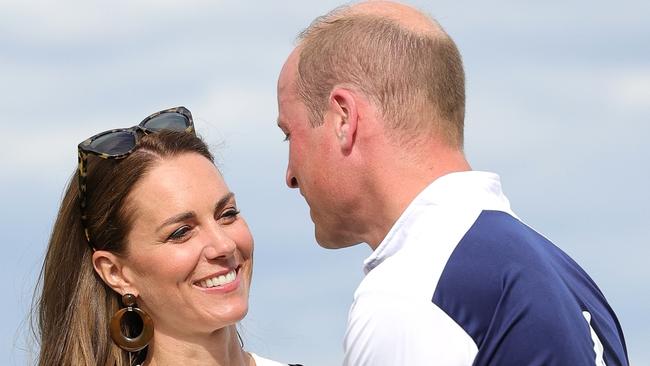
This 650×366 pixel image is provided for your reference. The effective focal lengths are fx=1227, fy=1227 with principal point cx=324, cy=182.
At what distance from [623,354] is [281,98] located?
4.95 ft

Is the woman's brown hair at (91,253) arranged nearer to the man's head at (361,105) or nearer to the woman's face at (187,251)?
the woman's face at (187,251)

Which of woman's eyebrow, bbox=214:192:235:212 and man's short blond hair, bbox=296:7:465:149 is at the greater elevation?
man's short blond hair, bbox=296:7:465:149

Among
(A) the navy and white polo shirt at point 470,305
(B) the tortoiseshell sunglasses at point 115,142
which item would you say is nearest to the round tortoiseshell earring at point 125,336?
(B) the tortoiseshell sunglasses at point 115,142

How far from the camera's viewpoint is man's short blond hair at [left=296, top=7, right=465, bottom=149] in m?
4.11

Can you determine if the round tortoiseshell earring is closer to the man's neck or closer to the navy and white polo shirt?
the man's neck

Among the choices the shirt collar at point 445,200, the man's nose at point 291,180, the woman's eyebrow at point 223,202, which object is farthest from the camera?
the woman's eyebrow at point 223,202

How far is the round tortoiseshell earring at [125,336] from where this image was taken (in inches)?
243

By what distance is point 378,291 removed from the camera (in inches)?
147

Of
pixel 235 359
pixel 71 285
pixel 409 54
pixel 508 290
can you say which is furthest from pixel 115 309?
pixel 508 290

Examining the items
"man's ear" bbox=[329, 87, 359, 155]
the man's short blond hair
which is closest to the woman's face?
the man's short blond hair

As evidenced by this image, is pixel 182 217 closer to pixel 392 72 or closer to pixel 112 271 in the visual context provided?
pixel 112 271

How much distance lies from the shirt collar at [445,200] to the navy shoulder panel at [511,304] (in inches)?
7.4

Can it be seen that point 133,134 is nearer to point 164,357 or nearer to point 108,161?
point 108,161

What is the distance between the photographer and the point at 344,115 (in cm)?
411
